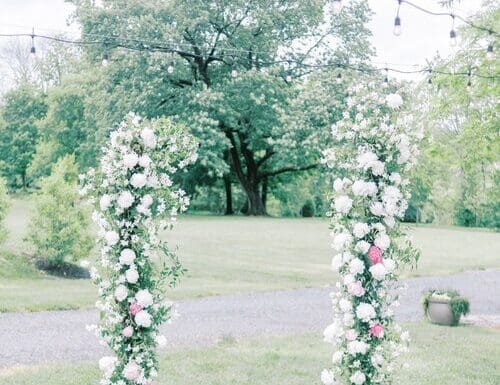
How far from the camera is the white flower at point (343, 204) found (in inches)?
211

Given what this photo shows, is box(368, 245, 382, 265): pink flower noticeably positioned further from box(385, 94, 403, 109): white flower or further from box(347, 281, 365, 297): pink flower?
box(385, 94, 403, 109): white flower

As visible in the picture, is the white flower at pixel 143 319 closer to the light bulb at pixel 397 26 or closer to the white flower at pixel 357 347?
the white flower at pixel 357 347

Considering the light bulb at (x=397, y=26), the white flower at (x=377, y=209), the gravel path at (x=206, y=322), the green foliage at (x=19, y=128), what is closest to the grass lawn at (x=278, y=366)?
the gravel path at (x=206, y=322)

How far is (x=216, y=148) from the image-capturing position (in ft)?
108

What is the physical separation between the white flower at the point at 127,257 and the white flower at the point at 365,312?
69.9 inches

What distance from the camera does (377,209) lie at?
5.31 m

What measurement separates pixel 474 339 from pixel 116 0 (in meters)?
28.8

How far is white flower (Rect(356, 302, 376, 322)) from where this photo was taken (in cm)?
529

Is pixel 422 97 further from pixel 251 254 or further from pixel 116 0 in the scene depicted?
pixel 116 0

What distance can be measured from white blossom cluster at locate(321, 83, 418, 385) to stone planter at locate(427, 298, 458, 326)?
5.77 metres

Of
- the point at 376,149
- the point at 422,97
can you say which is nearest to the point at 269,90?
the point at 422,97

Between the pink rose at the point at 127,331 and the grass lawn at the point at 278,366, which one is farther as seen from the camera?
the grass lawn at the point at 278,366

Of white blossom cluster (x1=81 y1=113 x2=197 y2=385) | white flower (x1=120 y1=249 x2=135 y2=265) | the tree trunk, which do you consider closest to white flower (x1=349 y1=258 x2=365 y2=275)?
white blossom cluster (x1=81 y1=113 x2=197 y2=385)

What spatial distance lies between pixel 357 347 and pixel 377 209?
107 centimetres
